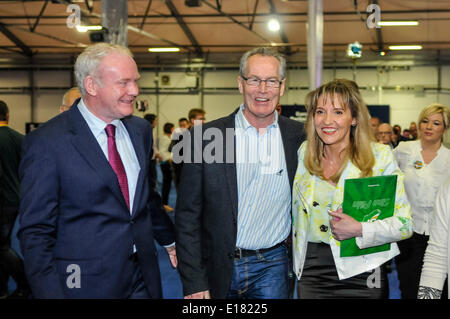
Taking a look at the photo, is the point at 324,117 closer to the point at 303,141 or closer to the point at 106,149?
the point at 303,141

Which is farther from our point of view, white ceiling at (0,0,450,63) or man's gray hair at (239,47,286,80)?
white ceiling at (0,0,450,63)

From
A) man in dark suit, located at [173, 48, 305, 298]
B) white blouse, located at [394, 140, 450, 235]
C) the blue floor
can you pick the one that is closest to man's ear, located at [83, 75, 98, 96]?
man in dark suit, located at [173, 48, 305, 298]

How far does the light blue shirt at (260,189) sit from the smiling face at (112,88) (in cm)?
61

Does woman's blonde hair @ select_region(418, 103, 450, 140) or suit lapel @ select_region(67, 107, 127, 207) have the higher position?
woman's blonde hair @ select_region(418, 103, 450, 140)

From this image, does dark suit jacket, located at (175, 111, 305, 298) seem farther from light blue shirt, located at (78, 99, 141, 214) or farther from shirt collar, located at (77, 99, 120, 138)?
shirt collar, located at (77, 99, 120, 138)

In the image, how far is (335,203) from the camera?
7.36ft

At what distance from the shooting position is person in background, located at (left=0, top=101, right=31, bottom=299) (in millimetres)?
4227

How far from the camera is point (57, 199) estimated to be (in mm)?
1940

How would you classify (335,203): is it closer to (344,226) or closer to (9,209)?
(344,226)

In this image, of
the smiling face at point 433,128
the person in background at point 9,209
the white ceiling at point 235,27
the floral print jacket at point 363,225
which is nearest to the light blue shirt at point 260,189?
the floral print jacket at point 363,225

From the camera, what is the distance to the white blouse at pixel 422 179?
3811 mm

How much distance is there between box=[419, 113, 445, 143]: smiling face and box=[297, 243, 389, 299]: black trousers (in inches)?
80.7

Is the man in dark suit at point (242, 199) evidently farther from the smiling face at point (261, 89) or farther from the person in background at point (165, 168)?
the person in background at point (165, 168)
